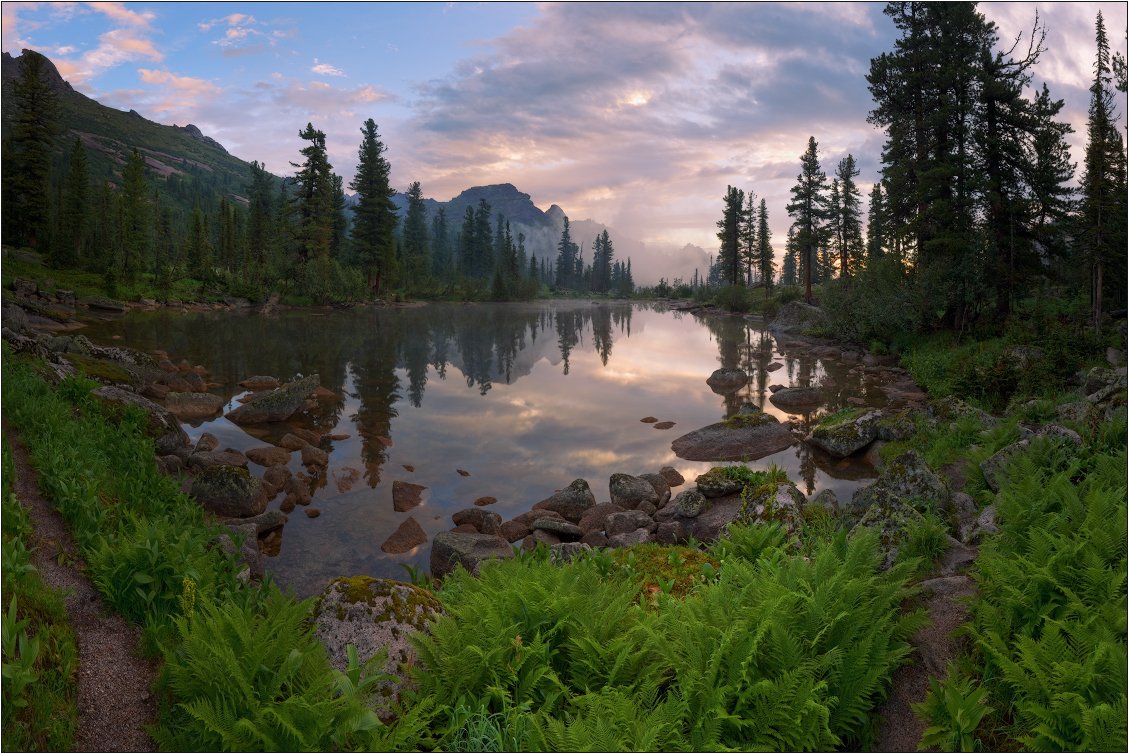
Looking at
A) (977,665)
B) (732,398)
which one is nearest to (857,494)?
(977,665)

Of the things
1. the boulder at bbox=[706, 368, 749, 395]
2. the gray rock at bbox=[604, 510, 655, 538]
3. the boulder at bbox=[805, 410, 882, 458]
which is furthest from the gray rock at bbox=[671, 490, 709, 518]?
the boulder at bbox=[706, 368, 749, 395]

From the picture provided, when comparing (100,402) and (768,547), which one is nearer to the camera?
(768,547)

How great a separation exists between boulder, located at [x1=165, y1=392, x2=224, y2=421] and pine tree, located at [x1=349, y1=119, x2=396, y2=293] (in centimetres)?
6048

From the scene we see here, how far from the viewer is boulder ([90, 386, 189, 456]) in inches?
519

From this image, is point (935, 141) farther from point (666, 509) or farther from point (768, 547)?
point (768, 547)

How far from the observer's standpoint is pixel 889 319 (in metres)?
30.8

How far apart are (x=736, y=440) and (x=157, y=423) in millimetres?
13282

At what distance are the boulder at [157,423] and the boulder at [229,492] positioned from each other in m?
2.20

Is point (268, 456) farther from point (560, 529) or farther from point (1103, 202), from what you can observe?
point (1103, 202)

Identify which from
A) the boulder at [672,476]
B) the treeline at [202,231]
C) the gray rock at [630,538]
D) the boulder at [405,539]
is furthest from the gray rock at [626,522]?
the treeline at [202,231]

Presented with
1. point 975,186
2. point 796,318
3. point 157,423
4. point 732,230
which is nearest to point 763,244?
point 732,230

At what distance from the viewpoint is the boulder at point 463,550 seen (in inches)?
374

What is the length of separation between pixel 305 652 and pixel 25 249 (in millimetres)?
67536

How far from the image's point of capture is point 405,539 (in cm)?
1062
